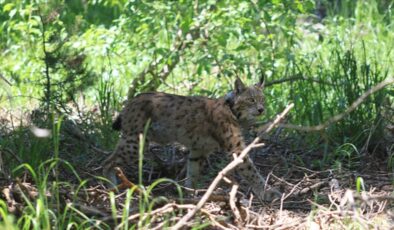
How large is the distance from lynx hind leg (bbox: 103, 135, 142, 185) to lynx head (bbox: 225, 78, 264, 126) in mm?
846

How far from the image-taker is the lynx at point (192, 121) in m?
7.40

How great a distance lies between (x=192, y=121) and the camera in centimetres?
755

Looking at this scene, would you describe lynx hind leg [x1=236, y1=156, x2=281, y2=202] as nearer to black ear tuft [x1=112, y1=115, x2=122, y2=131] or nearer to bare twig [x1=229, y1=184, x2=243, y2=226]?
black ear tuft [x1=112, y1=115, x2=122, y2=131]

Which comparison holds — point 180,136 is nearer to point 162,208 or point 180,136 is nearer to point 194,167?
point 194,167

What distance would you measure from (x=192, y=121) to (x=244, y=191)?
0.79 meters

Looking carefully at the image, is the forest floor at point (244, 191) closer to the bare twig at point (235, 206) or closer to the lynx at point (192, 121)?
the bare twig at point (235, 206)

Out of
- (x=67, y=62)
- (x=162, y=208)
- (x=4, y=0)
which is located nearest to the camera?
(x=162, y=208)

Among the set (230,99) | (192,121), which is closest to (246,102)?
(230,99)

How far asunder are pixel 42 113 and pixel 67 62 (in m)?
0.62

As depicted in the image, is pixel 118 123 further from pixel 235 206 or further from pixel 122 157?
pixel 235 206

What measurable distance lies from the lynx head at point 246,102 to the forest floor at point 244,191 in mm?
396

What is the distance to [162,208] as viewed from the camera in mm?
5035

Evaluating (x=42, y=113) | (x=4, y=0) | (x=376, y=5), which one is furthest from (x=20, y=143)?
(x=376, y=5)

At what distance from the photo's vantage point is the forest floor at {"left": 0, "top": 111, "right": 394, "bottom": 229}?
17.0ft
